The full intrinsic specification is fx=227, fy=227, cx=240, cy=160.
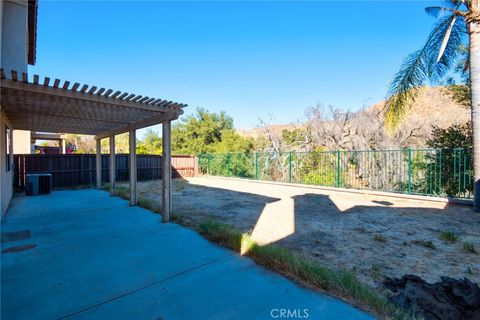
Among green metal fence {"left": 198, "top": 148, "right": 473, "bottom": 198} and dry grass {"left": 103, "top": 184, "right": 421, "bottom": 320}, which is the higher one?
green metal fence {"left": 198, "top": 148, "right": 473, "bottom": 198}

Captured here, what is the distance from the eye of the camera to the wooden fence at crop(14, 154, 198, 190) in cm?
958

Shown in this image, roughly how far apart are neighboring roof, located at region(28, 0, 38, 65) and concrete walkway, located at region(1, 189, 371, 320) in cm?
800

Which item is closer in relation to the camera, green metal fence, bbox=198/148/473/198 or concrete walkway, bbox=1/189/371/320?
concrete walkway, bbox=1/189/371/320

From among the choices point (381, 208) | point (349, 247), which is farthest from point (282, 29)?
point (349, 247)

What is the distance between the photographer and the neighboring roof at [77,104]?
3.60 m

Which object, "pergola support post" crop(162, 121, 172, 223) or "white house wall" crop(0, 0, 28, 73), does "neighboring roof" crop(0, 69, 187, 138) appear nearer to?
"pergola support post" crop(162, 121, 172, 223)

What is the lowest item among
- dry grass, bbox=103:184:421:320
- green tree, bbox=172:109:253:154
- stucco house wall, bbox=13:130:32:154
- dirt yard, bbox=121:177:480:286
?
dirt yard, bbox=121:177:480:286

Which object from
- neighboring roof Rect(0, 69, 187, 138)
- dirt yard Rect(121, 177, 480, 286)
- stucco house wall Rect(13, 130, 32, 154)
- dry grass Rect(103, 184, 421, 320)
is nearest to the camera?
dry grass Rect(103, 184, 421, 320)

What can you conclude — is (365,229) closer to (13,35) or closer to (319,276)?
(319,276)

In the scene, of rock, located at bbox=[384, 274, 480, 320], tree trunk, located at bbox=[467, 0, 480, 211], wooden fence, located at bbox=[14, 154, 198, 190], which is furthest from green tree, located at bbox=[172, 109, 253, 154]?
rock, located at bbox=[384, 274, 480, 320]

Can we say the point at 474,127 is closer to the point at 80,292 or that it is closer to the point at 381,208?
the point at 381,208

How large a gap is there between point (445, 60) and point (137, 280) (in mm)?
9373

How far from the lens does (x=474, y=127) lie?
19.1 ft

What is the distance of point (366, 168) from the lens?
11555 mm
